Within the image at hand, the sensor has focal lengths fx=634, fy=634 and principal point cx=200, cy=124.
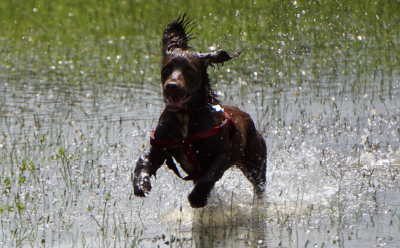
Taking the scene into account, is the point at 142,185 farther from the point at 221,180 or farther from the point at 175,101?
the point at 221,180

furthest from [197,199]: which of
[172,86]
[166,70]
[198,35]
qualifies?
[198,35]

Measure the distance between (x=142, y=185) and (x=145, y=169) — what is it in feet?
0.81

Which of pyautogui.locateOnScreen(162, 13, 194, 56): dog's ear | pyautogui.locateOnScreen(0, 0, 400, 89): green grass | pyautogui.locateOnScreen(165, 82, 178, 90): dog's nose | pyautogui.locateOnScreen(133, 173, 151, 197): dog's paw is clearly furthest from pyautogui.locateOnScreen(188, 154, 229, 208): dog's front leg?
pyautogui.locateOnScreen(0, 0, 400, 89): green grass

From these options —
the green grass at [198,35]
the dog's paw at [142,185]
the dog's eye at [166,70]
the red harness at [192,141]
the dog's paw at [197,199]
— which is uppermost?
the green grass at [198,35]

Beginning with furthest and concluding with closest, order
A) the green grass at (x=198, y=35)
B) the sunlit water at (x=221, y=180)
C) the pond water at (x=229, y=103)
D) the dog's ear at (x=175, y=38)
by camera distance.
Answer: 1. the green grass at (x=198, y=35)
2. the dog's ear at (x=175, y=38)
3. the pond water at (x=229, y=103)
4. the sunlit water at (x=221, y=180)

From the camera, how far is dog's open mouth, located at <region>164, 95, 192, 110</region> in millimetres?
4918

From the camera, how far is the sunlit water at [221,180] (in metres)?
5.25

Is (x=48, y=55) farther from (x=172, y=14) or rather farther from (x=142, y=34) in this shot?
(x=172, y=14)

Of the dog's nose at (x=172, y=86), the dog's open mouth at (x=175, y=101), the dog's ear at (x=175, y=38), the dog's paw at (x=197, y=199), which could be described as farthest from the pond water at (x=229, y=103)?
the dog's nose at (x=172, y=86)

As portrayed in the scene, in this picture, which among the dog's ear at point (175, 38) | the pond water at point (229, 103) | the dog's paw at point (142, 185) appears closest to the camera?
the dog's paw at point (142, 185)

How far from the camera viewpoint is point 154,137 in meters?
5.37

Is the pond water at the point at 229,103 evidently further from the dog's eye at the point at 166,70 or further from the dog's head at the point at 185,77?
the dog's eye at the point at 166,70

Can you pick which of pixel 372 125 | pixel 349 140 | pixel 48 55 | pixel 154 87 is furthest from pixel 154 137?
pixel 48 55

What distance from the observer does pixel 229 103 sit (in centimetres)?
968
